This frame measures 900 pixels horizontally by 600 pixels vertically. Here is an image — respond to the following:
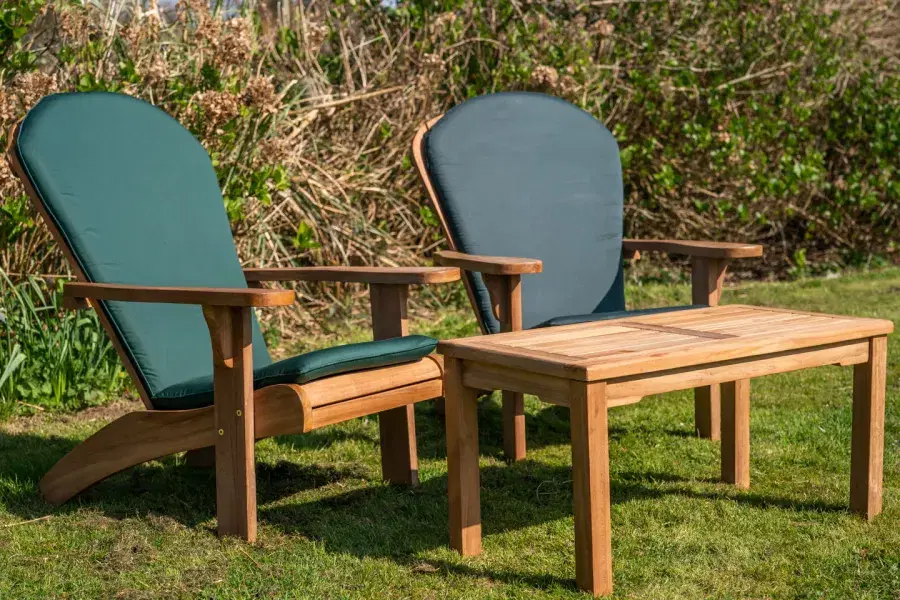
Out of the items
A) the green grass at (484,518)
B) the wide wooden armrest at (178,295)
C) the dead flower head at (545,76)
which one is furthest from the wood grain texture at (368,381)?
the dead flower head at (545,76)

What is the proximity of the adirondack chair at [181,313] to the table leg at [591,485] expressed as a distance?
26.2 inches

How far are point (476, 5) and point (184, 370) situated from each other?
12.8 feet

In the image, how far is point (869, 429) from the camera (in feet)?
8.93

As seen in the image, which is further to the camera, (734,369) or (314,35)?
(314,35)

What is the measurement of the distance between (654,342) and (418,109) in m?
3.82

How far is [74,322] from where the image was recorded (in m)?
4.16

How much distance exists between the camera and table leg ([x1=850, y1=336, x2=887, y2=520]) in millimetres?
2715

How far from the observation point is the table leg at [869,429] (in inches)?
107

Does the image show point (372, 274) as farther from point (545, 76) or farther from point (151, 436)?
point (545, 76)

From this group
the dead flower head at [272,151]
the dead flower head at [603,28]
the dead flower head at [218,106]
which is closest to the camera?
the dead flower head at [218,106]

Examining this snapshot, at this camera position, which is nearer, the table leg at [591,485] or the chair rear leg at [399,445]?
the table leg at [591,485]

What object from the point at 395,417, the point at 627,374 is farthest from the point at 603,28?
the point at 627,374

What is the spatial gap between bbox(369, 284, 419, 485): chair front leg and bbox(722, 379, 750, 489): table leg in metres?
0.91

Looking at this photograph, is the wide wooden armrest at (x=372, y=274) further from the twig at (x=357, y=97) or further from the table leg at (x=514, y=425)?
the twig at (x=357, y=97)
